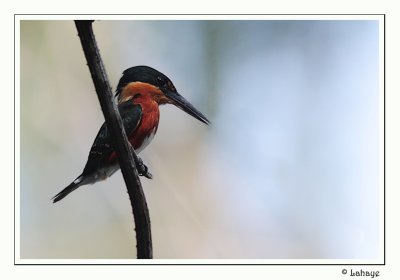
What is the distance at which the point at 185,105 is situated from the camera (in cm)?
206

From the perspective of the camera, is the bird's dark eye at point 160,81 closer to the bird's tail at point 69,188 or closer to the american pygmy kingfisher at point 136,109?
the american pygmy kingfisher at point 136,109

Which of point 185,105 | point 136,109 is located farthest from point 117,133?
point 185,105

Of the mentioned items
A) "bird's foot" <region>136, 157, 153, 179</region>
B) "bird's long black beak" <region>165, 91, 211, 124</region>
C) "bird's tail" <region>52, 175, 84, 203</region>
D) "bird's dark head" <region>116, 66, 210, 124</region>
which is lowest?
"bird's tail" <region>52, 175, 84, 203</region>

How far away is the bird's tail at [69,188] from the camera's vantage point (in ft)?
6.57

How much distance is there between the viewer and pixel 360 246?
6.68ft

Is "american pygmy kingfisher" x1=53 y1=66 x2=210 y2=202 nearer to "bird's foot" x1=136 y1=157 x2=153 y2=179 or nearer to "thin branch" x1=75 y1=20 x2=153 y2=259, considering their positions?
"bird's foot" x1=136 y1=157 x2=153 y2=179

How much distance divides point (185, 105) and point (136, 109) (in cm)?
22

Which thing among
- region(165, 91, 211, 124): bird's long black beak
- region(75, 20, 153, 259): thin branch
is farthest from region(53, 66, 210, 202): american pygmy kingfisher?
region(75, 20, 153, 259): thin branch

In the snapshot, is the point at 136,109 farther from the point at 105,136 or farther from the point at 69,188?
the point at 69,188

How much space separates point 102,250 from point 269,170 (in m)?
0.74

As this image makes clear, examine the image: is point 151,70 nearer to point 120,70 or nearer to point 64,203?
point 120,70

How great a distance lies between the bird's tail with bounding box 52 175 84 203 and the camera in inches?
78.9

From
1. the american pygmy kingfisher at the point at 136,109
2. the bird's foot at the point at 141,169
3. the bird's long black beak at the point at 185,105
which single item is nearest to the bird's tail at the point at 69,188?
the american pygmy kingfisher at the point at 136,109

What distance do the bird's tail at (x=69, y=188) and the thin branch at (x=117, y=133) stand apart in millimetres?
519
